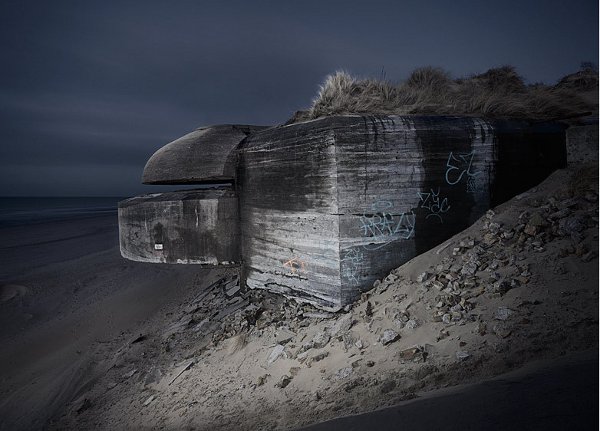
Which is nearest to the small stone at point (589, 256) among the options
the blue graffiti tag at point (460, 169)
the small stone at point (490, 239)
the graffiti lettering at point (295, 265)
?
the small stone at point (490, 239)

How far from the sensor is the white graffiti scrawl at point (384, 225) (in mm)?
4285

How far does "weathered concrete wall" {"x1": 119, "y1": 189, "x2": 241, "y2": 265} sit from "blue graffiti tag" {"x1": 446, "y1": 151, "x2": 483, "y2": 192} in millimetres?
3234

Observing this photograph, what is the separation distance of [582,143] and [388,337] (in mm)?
4371

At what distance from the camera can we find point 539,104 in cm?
528

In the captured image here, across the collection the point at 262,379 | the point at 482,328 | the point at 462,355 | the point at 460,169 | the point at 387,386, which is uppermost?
the point at 460,169

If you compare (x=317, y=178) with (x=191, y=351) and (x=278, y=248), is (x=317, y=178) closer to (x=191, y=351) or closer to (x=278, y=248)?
(x=278, y=248)

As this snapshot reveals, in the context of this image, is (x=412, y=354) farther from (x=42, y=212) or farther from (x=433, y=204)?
(x=42, y=212)

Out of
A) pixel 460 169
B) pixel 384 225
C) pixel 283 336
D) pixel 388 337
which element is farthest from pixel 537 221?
pixel 283 336

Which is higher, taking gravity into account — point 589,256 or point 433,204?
point 433,204

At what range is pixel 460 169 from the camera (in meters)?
4.48

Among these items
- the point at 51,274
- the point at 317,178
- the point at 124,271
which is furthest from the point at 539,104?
the point at 51,274

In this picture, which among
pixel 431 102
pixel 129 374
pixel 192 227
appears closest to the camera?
pixel 431 102

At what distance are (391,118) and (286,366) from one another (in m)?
3.30

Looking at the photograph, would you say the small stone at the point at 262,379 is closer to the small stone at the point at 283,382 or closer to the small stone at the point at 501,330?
the small stone at the point at 283,382
